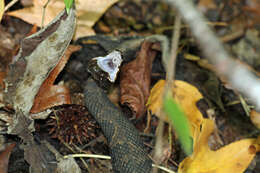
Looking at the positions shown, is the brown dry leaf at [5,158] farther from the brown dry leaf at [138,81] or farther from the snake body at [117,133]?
the brown dry leaf at [138,81]

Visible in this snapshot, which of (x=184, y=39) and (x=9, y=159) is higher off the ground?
(x=184, y=39)

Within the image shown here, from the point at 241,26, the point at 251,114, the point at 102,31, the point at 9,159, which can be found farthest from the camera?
the point at 241,26

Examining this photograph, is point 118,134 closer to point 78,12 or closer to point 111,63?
point 111,63

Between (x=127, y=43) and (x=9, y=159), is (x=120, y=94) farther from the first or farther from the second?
(x=9, y=159)

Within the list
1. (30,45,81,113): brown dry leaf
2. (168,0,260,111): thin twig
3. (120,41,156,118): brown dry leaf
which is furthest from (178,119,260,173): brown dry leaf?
(168,0,260,111): thin twig

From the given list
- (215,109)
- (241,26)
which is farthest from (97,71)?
(241,26)
